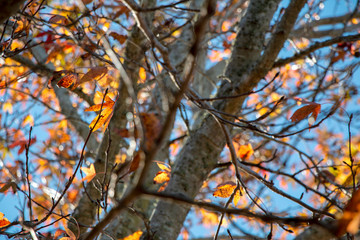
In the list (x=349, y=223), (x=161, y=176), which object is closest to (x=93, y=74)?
(x=161, y=176)

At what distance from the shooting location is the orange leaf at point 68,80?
1.30 m

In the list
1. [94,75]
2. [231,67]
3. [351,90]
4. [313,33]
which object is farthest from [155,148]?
[313,33]

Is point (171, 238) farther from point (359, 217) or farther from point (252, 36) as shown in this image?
point (252, 36)

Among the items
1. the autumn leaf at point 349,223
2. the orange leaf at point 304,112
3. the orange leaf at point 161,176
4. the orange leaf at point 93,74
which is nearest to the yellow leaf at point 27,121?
the orange leaf at point 161,176

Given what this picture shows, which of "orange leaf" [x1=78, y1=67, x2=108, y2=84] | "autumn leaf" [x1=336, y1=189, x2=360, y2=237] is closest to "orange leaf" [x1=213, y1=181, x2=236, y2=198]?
"orange leaf" [x1=78, y1=67, x2=108, y2=84]

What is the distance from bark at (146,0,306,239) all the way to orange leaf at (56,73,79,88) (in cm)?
74

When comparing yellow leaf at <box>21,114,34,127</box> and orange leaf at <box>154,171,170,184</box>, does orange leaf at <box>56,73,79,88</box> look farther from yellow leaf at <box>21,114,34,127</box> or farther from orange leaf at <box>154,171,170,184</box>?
yellow leaf at <box>21,114,34,127</box>

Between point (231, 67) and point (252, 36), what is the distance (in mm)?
262

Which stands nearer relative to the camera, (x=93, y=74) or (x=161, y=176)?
(x=93, y=74)

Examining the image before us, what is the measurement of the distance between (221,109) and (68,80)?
86cm

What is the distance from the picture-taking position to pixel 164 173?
5.65 feet

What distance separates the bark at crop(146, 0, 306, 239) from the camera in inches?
61.4

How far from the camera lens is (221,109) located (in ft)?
5.71

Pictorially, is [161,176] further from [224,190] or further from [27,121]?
[27,121]
